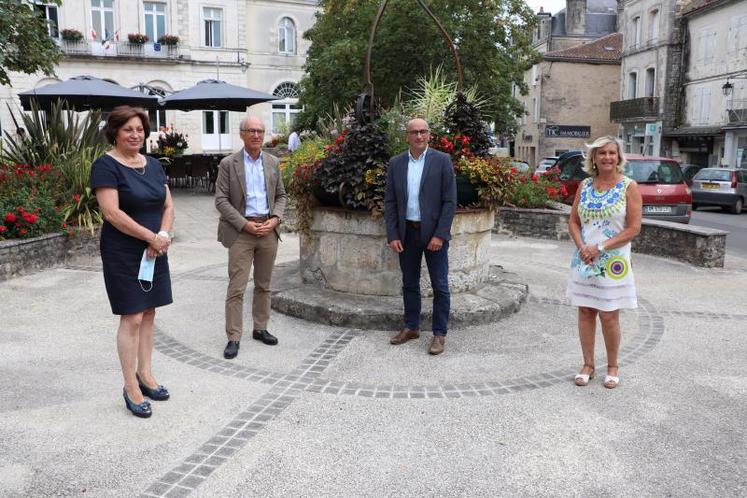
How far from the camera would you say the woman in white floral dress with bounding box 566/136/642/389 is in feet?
14.1

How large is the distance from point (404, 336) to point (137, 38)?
31.8 metres

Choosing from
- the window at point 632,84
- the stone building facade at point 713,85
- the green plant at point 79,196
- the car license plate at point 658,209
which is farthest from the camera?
the window at point 632,84

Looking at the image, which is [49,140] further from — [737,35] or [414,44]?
[737,35]

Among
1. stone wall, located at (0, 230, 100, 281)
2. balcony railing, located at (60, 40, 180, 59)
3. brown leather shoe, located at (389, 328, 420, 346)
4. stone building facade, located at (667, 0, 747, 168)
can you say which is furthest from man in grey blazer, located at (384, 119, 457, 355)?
balcony railing, located at (60, 40, 180, 59)

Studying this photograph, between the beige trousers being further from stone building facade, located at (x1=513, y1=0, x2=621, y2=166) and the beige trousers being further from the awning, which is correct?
stone building facade, located at (x1=513, y1=0, x2=621, y2=166)

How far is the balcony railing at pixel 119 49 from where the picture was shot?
104 feet

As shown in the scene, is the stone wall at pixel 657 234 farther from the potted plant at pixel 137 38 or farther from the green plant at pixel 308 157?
the potted plant at pixel 137 38

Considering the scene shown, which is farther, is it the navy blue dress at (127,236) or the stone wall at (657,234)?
the stone wall at (657,234)

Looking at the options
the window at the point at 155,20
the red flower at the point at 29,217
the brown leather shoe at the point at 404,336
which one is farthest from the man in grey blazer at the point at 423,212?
the window at the point at 155,20

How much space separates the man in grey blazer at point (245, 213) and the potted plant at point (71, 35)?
31011 mm

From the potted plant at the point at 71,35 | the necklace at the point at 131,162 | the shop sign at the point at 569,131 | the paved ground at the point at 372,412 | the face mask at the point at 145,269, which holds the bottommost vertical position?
the paved ground at the point at 372,412

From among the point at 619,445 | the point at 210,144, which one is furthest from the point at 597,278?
the point at 210,144

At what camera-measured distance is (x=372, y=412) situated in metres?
4.02

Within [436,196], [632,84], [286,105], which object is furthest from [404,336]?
[632,84]
